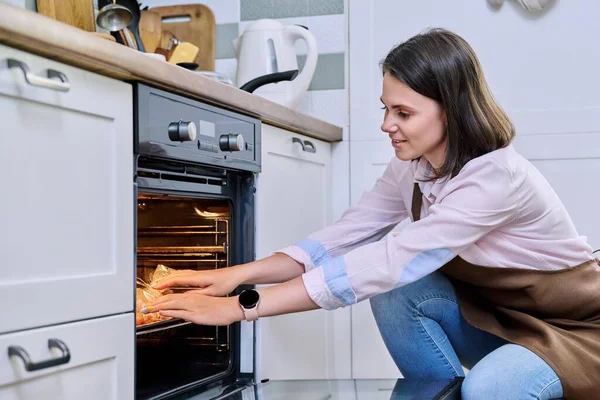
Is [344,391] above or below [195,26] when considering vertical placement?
below

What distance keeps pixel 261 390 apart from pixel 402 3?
1305 mm

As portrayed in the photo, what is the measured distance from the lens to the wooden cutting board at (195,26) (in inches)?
97.3

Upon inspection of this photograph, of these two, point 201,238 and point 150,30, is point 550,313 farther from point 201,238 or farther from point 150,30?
point 150,30

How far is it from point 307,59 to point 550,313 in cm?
103

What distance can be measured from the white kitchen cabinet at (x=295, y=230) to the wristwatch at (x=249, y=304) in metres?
0.46

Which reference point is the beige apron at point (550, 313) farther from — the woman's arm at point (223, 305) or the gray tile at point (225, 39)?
the gray tile at point (225, 39)

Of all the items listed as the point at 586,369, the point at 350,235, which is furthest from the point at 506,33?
the point at 586,369

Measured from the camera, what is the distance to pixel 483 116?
1.51 meters

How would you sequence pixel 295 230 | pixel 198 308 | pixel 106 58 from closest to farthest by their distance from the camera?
pixel 106 58, pixel 198 308, pixel 295 230

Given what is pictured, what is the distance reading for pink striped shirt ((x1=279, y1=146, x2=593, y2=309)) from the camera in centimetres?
143

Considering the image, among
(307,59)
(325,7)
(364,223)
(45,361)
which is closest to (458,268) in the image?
(364,223)

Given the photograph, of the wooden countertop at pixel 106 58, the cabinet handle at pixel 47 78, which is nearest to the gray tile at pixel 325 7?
the wooden countertop at pixel 106 58

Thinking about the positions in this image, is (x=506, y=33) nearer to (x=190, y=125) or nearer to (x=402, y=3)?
(x=402, y=3)

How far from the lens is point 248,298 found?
4.53 ft
